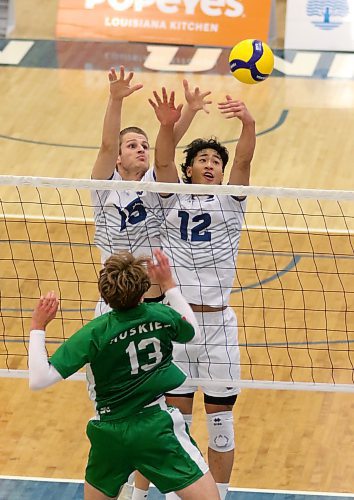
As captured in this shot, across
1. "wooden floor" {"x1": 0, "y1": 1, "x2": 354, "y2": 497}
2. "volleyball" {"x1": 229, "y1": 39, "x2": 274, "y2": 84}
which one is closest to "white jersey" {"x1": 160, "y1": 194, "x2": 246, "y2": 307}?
"wooden floor" {"x1": 0, "y1": 1, "x2": 354, "y2": 497}

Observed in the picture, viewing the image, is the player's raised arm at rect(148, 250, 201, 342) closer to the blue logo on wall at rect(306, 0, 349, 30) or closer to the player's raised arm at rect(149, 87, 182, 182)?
the player's raised arm at rect(149, 87, 182, 182)

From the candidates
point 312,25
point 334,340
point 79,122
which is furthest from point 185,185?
point 312,25

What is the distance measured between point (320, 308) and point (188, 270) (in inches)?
154

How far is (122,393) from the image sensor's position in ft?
23.1

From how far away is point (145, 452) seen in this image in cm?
703

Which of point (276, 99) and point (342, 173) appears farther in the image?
point (276, 99)

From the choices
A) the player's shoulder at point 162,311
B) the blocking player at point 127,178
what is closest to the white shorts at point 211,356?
the blocking player at point 127,178

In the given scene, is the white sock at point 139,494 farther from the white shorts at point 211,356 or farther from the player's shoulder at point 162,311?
the player's shoulder at point 162,311

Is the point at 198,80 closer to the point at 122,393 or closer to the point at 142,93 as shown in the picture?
the point at 142,93

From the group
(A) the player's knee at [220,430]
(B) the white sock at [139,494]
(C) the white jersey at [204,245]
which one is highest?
(C) the white jersey at [204,245]

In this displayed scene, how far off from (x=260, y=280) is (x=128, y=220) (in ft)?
13.7

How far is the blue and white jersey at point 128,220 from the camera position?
8.67 m

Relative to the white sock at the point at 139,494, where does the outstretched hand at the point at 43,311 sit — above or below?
above

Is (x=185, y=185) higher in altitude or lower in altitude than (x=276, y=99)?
higher
